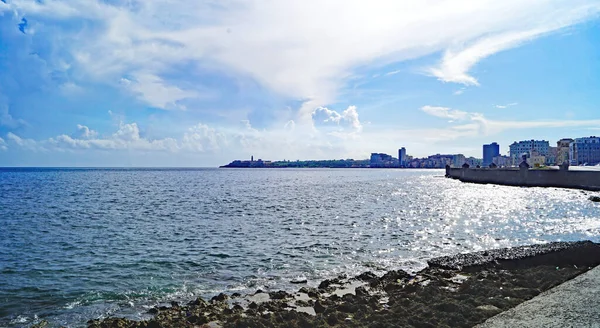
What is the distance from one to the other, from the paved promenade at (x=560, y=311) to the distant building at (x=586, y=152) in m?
176

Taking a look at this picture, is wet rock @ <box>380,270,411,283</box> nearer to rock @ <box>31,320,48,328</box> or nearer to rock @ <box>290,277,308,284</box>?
rock @ <box>290,277,308,284</box>

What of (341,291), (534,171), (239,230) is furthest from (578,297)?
(534,171)

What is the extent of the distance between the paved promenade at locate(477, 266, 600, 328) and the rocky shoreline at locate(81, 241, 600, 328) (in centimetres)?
190

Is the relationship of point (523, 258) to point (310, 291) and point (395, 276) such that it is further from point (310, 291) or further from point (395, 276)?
point (310, 291)

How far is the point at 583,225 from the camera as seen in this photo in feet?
86.0

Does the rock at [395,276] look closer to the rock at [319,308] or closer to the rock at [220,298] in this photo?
the rock at [319,308]

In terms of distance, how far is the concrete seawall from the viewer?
5116 cm

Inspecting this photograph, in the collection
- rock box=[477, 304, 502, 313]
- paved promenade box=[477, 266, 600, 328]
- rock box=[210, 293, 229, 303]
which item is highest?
paved promenade box=[477, 266, 600, 328]

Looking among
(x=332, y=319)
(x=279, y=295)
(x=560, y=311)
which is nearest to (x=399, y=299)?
(x=332, y=319)

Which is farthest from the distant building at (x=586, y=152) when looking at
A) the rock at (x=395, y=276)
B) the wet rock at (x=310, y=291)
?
the wet rock at (x=310, y=291)

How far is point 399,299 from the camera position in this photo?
10.9 metres

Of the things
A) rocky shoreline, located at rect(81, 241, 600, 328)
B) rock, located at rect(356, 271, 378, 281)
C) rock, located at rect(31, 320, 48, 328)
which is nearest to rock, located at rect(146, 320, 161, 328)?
rocky shoreline, located at rect(81, 241, 600, 328)

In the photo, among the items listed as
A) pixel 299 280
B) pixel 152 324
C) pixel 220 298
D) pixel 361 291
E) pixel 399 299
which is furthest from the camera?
pixel 299 280

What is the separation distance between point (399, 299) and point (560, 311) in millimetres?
4903
